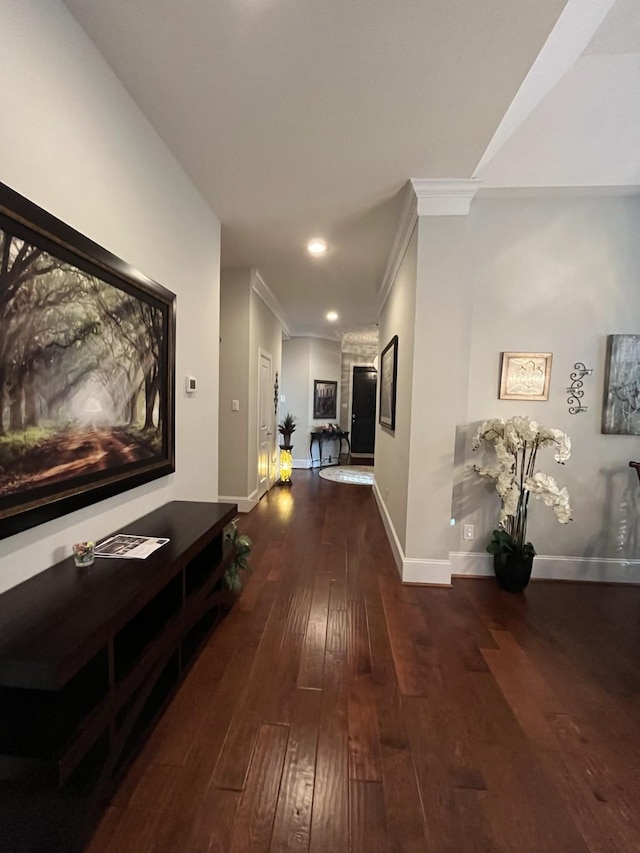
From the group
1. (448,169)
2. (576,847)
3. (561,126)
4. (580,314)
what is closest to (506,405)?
(580,314)

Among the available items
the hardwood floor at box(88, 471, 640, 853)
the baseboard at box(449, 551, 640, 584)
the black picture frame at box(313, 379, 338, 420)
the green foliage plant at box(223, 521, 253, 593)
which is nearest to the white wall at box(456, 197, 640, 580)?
the baseboard at box(449, 551, 640, 584)

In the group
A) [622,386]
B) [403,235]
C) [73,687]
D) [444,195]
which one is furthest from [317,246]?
[73,687]

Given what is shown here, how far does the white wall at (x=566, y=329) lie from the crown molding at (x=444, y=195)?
320 mm

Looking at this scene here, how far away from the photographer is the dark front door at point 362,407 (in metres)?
8.59

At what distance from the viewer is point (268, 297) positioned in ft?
15.6

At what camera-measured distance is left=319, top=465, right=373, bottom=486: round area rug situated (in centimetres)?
615

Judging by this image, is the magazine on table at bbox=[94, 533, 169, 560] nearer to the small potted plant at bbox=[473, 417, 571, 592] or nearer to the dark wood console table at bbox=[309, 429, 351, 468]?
the small potted plant at bbox=[473, 417, 571, 592]

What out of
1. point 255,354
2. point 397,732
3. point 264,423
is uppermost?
point 255,354

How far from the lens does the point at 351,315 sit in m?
5.91

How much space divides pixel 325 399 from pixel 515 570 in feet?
18.4

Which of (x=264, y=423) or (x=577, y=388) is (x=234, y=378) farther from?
(x=577, y=388)

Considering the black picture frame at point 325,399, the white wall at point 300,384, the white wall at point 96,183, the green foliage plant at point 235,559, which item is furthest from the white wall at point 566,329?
the black picture frame at point 325,399

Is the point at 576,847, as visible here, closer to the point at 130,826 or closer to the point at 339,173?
the point at 130,826

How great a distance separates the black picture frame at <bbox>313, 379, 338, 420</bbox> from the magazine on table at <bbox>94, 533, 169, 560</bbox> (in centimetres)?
598
